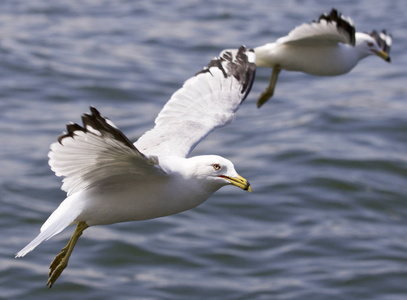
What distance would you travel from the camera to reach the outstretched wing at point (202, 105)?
26.2 ft

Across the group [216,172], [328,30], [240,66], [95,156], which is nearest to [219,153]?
[328,30]

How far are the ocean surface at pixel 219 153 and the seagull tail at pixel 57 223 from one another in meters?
8.14

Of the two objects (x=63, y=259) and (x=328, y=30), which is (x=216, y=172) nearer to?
(x=63, y=259)

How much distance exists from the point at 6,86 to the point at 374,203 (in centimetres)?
901

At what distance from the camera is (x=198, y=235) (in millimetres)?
16672

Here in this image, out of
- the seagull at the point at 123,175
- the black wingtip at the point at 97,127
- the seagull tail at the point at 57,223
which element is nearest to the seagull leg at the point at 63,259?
the seagull at the point at 123,175

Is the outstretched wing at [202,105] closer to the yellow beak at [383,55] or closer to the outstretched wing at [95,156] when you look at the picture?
the outstretched wing at [95,156]

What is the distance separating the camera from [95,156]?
646 cm

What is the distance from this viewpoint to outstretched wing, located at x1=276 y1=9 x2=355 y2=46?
34.3 ft

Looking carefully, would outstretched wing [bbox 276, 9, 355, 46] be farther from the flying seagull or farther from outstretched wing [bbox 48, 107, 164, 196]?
outstretched wing [bbox 48, 107, 164, 196]

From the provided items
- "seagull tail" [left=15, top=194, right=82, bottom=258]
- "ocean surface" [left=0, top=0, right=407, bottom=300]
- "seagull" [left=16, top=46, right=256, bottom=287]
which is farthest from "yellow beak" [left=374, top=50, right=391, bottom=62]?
"seagull tail" [left=15, top=194, right=82, bottom=258]

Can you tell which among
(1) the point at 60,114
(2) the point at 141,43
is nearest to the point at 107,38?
(2) the point at 141,43

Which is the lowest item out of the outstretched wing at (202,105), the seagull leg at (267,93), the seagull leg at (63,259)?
the seagull leg at (63,259)

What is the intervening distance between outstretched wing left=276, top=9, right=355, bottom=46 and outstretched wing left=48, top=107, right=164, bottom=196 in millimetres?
4389
